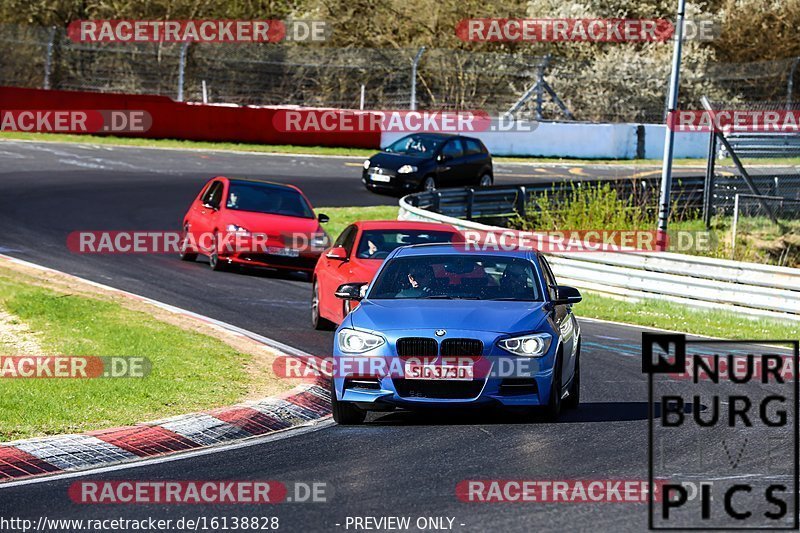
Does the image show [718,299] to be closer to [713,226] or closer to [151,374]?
[151,374]

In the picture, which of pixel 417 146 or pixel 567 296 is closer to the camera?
pixel 567 296

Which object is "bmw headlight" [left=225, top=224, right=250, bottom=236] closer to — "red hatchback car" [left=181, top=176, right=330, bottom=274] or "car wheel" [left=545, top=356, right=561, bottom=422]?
"red hatchback car" [left=181, top=176, right=330, bottom=274]

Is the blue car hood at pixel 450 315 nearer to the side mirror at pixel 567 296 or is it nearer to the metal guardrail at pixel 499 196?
the side mirror at pixel 567 296

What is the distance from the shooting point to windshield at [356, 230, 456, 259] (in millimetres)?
16281

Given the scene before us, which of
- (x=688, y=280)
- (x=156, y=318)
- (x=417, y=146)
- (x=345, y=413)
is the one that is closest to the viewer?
(x=345, y=413)

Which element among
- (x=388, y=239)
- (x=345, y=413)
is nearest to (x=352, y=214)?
(x=388, y=239)

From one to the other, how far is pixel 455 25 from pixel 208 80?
566 inches

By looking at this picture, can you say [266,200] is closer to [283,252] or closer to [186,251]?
[283,252]

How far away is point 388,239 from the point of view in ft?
54.6

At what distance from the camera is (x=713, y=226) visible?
3033 centimetres

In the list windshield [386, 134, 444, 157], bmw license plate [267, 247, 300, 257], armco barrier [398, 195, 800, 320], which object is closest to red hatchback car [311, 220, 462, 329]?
armco barrier [398, 195, 800, 320]

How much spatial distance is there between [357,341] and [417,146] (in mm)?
24355

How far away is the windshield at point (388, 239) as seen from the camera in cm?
1628

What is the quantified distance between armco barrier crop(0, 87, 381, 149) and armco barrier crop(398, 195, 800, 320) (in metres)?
19.6
